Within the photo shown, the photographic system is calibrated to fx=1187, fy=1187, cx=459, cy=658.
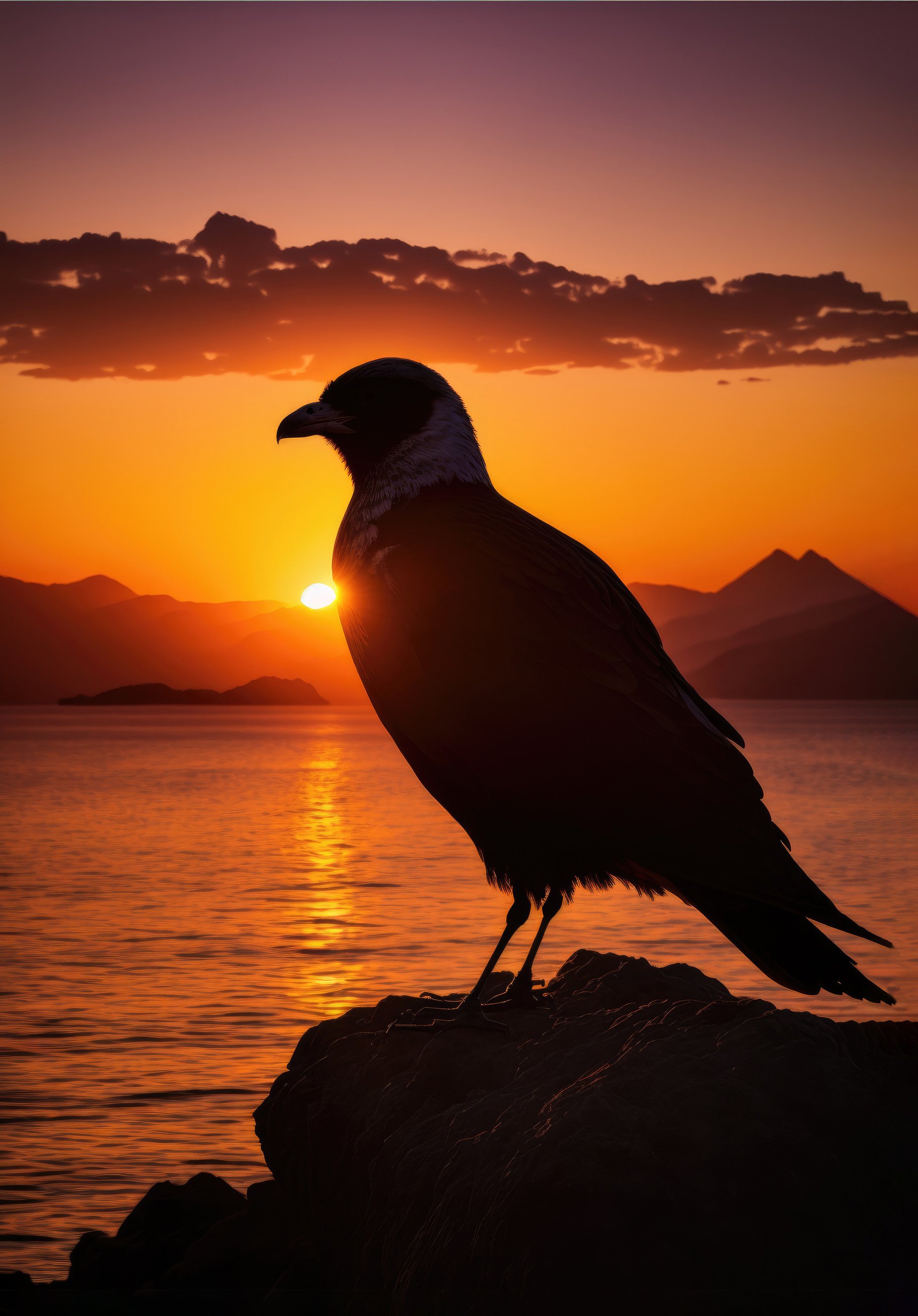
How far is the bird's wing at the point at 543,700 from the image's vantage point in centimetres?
542

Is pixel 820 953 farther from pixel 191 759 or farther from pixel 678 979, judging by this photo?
pixel 191 759

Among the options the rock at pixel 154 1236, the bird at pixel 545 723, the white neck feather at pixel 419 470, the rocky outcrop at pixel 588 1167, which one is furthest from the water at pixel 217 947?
the white neck feather at pixel 419 470

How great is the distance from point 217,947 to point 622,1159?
1927 centimetres

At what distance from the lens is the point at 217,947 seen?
22641 mm

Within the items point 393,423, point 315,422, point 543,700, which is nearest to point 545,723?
point 543,700

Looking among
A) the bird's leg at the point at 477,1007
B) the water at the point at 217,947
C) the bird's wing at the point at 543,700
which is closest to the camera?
the bird's wing at the point at 543,700

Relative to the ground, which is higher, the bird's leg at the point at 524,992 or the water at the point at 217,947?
A: the bird's leg at the point at 524,992

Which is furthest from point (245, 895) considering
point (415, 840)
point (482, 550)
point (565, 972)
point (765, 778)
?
point (765, 778)

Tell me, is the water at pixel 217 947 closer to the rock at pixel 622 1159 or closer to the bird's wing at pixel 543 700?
the rock at pixel 622 1159

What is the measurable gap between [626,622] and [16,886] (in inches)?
1098

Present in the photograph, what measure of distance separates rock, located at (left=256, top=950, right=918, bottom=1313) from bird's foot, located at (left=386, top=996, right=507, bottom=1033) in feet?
0.15

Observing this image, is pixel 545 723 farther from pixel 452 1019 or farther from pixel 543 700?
pixel 452 1019

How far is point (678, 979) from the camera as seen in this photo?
711cm

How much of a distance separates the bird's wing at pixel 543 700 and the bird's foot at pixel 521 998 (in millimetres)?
1260
